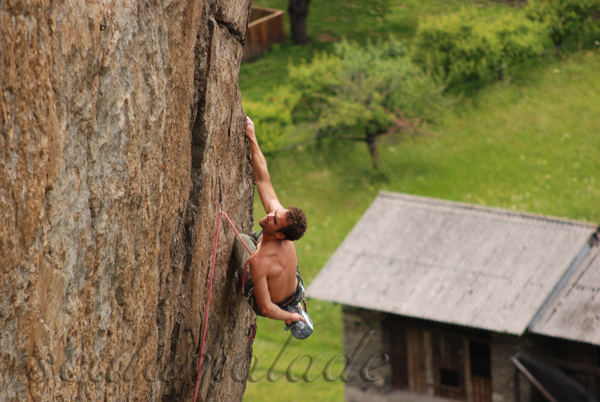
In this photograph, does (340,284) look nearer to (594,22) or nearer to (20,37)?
(20,37)

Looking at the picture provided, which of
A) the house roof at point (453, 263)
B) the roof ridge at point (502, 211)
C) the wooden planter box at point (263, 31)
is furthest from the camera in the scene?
the wooden planter box at point (263, 31)

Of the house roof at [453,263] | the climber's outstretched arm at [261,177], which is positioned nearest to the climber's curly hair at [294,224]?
the climber's outstretched arm at [261,177]

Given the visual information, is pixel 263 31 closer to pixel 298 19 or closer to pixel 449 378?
pixel 298 19

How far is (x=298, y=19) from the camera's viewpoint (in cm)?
4431

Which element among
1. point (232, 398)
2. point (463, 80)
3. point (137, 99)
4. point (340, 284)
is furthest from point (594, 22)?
point (137, 99)

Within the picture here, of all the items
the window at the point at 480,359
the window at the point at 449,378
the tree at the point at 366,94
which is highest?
the tree at the point at 366,94

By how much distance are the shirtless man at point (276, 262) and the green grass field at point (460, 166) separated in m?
19.8

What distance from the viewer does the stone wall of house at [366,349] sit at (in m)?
25.4

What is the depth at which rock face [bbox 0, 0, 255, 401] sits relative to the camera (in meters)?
6.79

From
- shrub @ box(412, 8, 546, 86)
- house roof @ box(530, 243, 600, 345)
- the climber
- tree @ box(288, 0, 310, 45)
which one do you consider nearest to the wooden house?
house roof @ box(530, 243, 600, 345)

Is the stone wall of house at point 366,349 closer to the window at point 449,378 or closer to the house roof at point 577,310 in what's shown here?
the window at point 449,378

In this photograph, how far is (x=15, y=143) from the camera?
6.63m

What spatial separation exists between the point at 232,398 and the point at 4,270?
5440 millimetres

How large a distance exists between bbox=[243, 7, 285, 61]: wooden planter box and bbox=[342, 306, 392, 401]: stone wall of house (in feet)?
68.3
